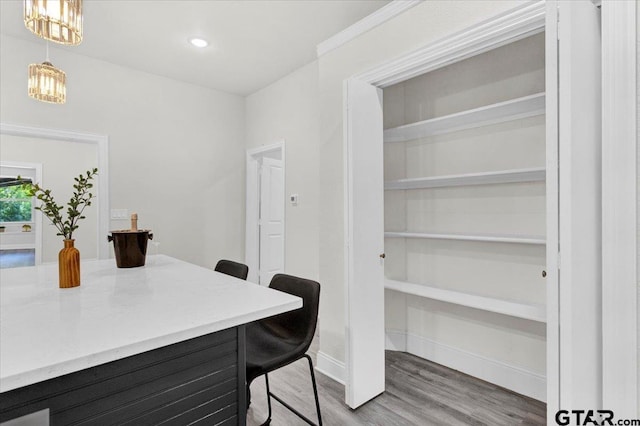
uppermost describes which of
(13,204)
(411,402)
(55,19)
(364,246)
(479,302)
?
(55,19)

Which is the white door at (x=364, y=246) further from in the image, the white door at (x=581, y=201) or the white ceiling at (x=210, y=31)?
the white door at (x=581, y=201)

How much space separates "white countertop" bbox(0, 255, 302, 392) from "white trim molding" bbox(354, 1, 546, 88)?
1.58 meters

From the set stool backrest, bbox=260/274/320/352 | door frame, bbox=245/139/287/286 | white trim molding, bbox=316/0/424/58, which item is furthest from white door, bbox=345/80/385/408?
door frame, bbox=245/139/287/286

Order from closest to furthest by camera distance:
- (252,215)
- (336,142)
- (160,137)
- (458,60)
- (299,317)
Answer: (299,317) < (458,60) < (336,142) < (160,137) < (252,215)

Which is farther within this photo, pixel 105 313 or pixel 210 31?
pixel 210 31

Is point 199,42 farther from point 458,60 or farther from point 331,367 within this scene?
point 331,367

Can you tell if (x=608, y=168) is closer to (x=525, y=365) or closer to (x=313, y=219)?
(x=525, y=365)

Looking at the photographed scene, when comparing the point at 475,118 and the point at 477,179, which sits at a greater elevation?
the point at 475,118

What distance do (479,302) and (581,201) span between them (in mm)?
1822

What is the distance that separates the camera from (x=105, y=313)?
1060 mm

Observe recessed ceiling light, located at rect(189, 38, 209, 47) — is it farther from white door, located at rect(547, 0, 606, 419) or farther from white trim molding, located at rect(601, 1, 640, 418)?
white trim molding, located at rect(601, 1, 640, 418)

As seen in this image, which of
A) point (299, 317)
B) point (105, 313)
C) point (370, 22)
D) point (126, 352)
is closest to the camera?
point (126, 352)

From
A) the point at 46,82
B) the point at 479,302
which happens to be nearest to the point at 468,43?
the point at 479,302

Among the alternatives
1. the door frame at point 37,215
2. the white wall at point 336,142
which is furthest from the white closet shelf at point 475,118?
the door frame at point 37,215
